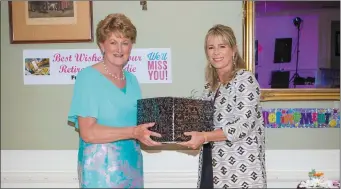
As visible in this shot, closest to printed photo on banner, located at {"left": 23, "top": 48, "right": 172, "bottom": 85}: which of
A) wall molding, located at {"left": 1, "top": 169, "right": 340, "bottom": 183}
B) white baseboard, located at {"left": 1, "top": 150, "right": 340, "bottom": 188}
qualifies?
white baseboard, located at {"left": 1, "top": 150, "right": 340, "bottom": 188}

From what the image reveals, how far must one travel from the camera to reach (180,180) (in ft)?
7.37

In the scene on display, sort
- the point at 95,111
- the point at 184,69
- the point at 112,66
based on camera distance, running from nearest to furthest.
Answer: the point at 95,111, the point at 112,66, the point at 184,69

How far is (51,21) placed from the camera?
7.25 feet

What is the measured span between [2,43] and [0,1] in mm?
235

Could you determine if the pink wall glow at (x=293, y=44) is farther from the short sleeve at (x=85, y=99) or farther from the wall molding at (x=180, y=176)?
the short sleeve at (x=85, y=99)

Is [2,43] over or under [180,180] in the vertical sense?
over

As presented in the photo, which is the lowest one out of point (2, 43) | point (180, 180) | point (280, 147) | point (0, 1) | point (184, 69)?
point (180, 180)

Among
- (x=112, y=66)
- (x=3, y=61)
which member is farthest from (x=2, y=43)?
(x=112, y=66)

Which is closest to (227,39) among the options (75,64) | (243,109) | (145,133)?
(243,109)

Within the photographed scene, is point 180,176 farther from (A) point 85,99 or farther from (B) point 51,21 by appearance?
(B) point 51,21

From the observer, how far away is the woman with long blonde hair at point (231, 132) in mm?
1564

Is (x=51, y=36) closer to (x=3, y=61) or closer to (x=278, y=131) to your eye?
(x=3, y=61)

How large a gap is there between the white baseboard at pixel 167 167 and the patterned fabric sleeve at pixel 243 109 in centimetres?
73

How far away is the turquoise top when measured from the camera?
Answer: 1.54m
